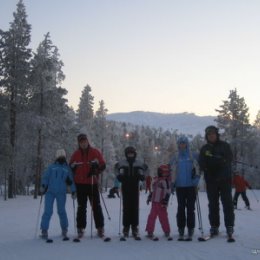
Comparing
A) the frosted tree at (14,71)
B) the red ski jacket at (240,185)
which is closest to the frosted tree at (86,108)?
the frosted tree at (14,71)

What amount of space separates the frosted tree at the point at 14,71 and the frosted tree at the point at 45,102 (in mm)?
1152

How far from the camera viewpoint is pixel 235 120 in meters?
62.2

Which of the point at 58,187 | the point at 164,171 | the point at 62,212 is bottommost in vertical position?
the point at 62,212

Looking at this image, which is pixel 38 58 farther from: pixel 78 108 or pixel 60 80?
pixel 78 108

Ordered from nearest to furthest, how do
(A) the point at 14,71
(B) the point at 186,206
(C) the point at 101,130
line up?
(B) the point at 186,206
(A) the point at 14,71
(C) the point at 101,130

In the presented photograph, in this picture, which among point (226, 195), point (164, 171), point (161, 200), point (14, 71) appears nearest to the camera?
point (226, 195)

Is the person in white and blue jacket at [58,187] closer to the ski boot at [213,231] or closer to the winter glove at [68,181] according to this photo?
the winter glove at [68,181]

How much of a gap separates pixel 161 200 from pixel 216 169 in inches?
61.7

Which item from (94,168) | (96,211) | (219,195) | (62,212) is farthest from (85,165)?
(219,195)

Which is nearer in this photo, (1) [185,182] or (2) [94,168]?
(1) [185,182]

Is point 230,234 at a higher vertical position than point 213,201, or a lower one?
lower

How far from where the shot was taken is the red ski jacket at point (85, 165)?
1066 cm

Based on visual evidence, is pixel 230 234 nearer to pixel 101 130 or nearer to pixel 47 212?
pixel 47 212

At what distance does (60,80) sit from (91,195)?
32.7m
